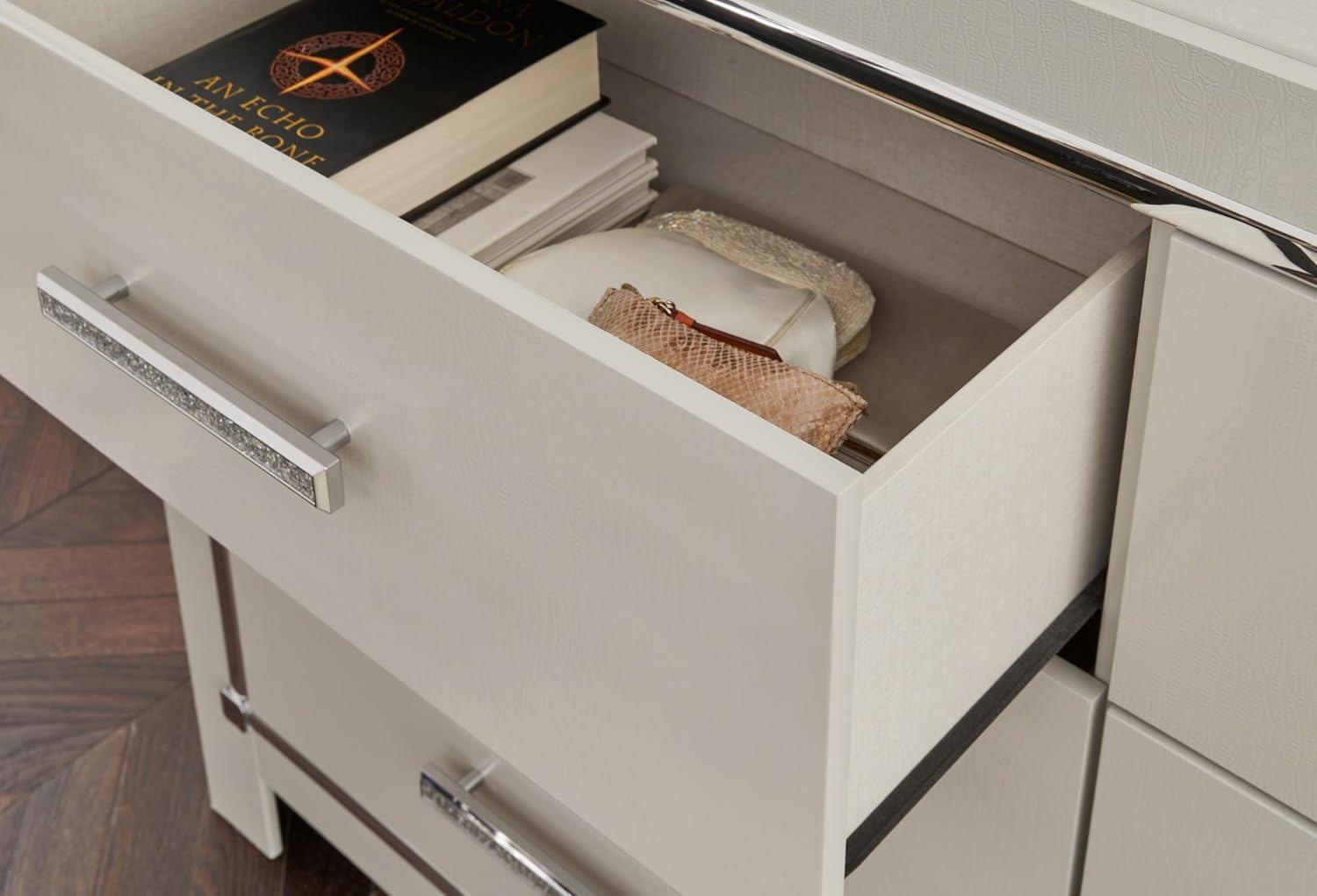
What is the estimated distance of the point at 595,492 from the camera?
37 centimetres

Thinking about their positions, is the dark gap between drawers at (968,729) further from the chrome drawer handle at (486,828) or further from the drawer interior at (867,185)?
the chrome drawer handle at (486,828)

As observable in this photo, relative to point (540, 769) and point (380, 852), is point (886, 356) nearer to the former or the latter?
point (540, 769)

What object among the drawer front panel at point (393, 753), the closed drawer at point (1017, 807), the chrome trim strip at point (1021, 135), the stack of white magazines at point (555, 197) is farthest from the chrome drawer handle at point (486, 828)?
the chrome trim strip at point (1021, 135)

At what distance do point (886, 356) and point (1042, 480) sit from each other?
0.16m

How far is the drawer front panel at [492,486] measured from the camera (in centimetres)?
34

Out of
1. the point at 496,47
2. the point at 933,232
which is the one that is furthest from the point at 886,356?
the point at 496,47

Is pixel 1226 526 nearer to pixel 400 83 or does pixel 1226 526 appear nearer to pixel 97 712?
pixel 400 83

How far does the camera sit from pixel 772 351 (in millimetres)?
502

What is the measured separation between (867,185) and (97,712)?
2.31 ft

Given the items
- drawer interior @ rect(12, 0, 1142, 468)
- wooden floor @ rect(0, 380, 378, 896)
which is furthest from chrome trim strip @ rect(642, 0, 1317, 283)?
wooden floor @ rect(0, 380, 378, 896)

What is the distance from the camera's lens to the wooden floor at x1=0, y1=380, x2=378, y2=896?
952 millimetres

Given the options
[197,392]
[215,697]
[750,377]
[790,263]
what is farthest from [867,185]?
[215,697]

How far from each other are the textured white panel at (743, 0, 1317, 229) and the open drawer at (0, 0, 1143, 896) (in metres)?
0.05

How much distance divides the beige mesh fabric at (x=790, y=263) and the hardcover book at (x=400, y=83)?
70mm
